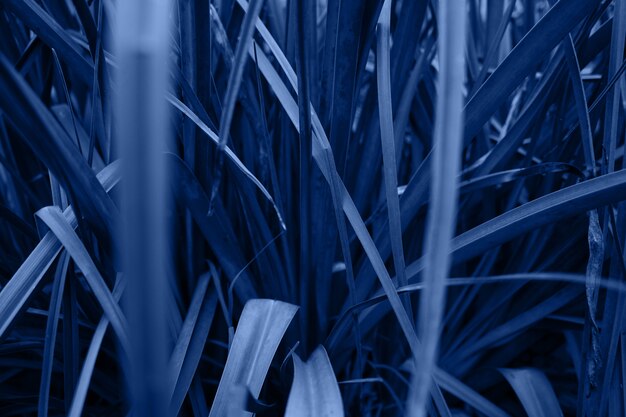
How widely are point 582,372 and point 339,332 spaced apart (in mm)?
178

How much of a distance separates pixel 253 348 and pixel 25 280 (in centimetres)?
15

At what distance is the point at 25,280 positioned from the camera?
33 centimetres

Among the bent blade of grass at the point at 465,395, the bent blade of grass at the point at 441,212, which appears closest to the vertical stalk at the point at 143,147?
the bent blade of grass at the point at 441,212

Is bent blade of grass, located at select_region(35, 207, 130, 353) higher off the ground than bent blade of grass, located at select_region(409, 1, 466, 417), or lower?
lower

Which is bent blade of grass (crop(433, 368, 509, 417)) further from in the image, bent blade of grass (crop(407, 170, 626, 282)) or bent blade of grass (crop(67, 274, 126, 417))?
bent blade of grass (crop(67, 274, 126, 417))

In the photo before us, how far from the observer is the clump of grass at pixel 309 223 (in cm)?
33

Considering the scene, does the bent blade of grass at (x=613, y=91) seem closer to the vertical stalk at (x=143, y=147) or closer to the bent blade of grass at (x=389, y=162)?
the bent blade of grass at (x=389, y=162)

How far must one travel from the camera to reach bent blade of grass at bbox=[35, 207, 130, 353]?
12.1 inches

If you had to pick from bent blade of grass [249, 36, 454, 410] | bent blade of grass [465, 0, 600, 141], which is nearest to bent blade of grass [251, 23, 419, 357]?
bent blade of grass [249, 36, 454, 410]

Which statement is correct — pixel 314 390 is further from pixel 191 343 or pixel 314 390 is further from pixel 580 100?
pixel 580 100

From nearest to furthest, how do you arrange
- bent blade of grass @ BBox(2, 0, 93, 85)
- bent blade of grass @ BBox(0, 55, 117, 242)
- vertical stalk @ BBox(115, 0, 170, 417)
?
vertical stalk @ BBox(115, 0, 170, 417)
bent blade of grass @ BBox(0, 55, 117, 242)
bent blade of grass @ BBox(2, 0, 93, 85)

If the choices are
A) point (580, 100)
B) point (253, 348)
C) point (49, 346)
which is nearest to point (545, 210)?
point (580, 100)

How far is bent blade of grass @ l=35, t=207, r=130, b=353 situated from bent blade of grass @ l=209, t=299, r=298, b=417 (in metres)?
0.06

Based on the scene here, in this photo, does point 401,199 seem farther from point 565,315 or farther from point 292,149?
point 565,315
